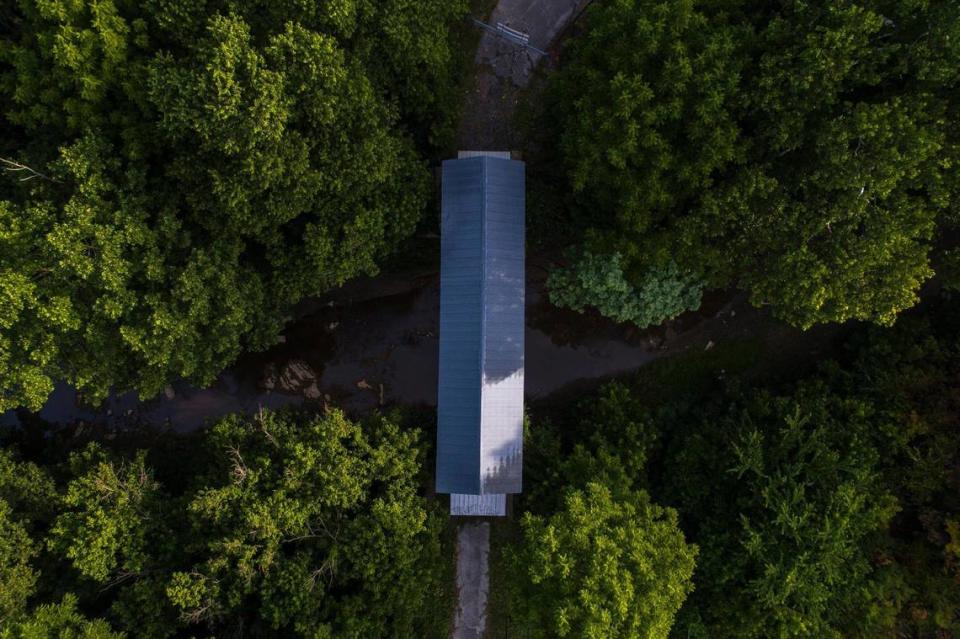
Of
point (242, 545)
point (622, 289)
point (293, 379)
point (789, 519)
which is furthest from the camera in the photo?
point (293, 379)

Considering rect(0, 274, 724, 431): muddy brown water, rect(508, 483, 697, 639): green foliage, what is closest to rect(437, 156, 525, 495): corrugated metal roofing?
rect(508, 483, 697, 639): green foliage

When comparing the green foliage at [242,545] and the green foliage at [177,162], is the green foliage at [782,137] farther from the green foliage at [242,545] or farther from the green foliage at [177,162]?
the green foliage at [242,545]

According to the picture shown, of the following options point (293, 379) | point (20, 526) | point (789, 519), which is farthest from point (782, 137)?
point (20, 526)

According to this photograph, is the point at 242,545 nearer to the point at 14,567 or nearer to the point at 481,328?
the point at 14,567

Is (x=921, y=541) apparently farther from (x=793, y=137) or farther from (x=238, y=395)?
(x=238, y=395)

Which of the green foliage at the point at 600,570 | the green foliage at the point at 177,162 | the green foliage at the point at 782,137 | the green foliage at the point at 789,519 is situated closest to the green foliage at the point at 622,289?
the green foliage at the point at 782,137

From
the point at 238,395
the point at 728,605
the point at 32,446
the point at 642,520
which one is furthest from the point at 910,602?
the point at 32,446
